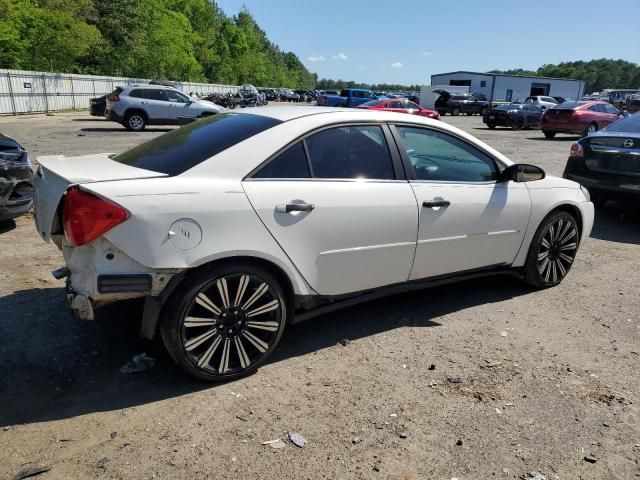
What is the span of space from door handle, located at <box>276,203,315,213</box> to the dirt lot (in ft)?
3.39

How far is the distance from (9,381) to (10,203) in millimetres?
3047

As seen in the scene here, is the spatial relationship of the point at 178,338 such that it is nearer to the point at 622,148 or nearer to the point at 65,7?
the point at 622,148

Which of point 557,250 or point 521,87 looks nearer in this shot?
point 557,250

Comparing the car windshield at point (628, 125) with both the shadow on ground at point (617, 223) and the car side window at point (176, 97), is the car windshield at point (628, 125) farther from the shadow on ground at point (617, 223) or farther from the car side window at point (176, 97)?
the car side window at point (176, 97)

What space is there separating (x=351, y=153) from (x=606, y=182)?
5.16 m

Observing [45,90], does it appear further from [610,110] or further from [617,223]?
[617,223]

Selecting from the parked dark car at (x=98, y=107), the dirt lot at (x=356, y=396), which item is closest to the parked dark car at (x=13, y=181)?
the dirt lot at (x=356, y=396)

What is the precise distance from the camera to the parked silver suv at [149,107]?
19891 millimetres

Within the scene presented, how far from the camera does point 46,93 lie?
31406 millimetres

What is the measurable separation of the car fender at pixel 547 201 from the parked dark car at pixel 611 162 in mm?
2593

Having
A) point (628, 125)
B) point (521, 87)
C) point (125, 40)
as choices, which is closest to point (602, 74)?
point (521, 87)

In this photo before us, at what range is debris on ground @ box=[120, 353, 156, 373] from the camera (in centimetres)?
329

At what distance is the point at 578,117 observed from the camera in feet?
68.9

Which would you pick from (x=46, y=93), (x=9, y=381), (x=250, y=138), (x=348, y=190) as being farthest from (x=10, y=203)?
(x=46, y=93)
